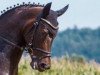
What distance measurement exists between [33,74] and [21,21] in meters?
4.75

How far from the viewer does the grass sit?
1236 cm

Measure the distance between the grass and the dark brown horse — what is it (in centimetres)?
416

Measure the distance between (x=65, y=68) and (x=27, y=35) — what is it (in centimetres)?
597

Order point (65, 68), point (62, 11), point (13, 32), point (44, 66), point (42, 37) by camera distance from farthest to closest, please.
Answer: point (65, 68) < point (62, 11) < point (13, 32) < point (42, 37) < point (44, 66)

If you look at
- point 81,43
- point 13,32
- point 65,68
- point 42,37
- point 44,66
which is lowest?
point 44,66

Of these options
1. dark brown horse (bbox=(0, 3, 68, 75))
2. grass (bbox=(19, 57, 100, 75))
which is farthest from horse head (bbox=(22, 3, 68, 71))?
grass (bbox=(19, 57, 100, 75))

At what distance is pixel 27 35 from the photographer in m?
7.45

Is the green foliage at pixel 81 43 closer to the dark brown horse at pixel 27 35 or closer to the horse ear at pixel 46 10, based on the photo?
the dark brown horse at pixel 27 35

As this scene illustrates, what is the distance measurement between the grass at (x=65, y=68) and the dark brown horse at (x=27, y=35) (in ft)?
13.6

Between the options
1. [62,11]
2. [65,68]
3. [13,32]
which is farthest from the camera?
[65,68]

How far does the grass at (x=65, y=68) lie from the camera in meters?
12.4

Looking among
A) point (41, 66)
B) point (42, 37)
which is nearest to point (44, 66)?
point (41, 66)

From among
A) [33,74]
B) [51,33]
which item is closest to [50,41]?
[51,33]

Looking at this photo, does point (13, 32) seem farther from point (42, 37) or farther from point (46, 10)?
point (46, 10)
